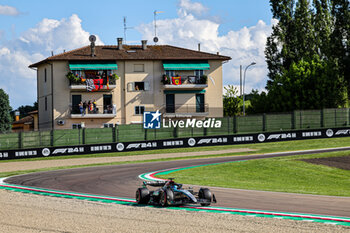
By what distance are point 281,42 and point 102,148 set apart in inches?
1274

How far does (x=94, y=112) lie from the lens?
200ft

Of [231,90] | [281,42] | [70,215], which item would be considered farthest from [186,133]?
[231,90]

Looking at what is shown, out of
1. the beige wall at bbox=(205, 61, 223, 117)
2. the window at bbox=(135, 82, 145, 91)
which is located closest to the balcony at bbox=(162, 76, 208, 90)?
the beige wall at bbox=(205, 61, 223, 117)

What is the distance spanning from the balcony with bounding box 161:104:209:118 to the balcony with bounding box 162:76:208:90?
2177mm

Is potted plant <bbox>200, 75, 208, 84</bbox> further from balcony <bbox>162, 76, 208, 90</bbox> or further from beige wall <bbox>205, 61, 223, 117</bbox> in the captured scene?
beige wall <bbox>205, 61, 223, 117</bbox>

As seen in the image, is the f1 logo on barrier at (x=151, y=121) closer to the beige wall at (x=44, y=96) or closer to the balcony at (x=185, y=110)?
the balcony at (x=185, y=110)

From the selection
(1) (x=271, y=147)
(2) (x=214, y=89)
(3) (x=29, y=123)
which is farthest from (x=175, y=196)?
(3) (x=29, y=123)

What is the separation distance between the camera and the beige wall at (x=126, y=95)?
6119 cm

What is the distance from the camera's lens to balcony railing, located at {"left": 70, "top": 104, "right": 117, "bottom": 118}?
6012cm

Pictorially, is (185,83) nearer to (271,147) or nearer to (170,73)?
(170,73)

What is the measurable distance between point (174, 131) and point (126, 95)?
15127 millimetres

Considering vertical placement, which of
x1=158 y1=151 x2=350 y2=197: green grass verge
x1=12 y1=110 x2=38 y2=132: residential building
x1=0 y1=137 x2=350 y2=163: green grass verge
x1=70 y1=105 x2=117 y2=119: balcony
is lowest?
x1=158 y1=151 x2=350 y2=197: green grass verge

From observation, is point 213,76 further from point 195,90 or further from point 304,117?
point 304,117

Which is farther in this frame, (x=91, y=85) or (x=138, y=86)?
(x=138, y=86)
